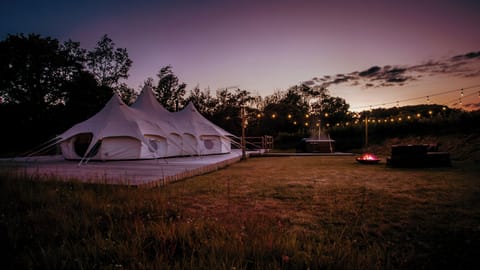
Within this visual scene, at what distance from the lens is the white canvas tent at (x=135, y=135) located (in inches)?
412

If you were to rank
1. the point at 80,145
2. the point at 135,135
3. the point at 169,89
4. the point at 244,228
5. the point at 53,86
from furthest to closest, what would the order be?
the point at 169,89 → the point at 53,86 → the point at 80,145 → the point at 135,135 → the point at 244,228

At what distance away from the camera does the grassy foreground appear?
1691 mm

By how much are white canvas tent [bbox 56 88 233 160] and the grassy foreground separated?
233 inches

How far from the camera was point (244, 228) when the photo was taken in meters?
2.31

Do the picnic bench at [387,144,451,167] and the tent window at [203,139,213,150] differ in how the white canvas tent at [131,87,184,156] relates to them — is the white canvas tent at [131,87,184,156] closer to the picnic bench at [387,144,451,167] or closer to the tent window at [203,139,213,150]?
the tent window at [203,139,213,150]

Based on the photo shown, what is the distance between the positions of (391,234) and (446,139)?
46.7 ft

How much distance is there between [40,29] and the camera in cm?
2027

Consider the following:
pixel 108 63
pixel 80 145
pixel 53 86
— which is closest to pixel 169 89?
pixel 108 63

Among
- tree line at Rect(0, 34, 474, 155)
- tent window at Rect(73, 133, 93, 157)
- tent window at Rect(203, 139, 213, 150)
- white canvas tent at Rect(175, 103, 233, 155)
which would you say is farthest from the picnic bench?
tent window at Rect(73, 133, 93, 157)

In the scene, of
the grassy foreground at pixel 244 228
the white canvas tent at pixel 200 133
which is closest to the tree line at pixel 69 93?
the white canvas tent at pixel 200 133

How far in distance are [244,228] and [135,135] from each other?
9.22 metres

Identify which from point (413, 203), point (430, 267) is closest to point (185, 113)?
point (413, 203)

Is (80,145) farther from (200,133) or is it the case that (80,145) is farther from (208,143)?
(208,143)

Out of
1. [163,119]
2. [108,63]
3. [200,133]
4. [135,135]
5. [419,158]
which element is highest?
[108,63]
